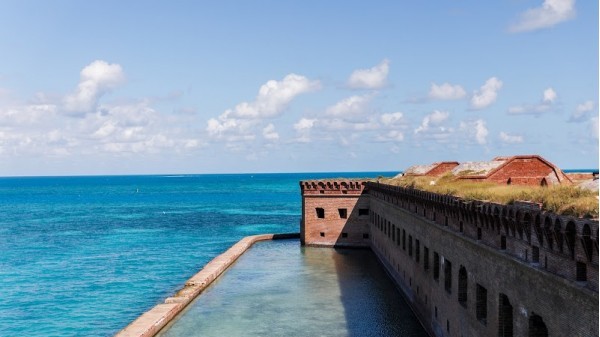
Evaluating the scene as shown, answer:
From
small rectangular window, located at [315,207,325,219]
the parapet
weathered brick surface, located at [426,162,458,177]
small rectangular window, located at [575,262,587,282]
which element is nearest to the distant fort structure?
small rectangular window, located at [575,262,587,282]

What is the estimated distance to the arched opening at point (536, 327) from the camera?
14.5 m

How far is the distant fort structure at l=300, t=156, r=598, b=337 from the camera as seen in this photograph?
12.1m

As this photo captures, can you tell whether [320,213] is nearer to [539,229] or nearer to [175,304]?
[175,304]

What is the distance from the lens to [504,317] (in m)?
16.7

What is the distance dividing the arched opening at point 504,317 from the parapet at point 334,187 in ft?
116

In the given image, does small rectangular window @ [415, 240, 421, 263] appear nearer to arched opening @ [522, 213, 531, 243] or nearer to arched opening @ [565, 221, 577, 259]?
arched opening @ [522, 213, 531, 243]

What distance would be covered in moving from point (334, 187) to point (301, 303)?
21615mm

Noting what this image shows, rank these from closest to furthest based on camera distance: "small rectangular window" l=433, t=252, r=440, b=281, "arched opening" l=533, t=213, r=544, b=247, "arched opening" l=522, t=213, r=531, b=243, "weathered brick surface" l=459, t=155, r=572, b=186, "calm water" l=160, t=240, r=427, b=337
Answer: "arched opening" l=533, t=213, r=544, b=247, "arched opening" l=522, t=213, r=531, b=243, "small rectangular window" l=433, t=252, r=440, b=281, "calm water" l=160, t=240, r=427, b=337, "weathered brick surface" l=459, t=155, r=572, b=186

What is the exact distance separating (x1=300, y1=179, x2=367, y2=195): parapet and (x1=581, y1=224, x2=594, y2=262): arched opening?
133ft

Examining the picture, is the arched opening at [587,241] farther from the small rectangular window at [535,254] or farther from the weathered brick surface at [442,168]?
the weathered brick surface at [442,168]

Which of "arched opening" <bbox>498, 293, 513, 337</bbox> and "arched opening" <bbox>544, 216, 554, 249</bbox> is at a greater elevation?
"arched opening" <bbox>544, 216, 554, 249</bbox>

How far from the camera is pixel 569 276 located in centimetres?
1227

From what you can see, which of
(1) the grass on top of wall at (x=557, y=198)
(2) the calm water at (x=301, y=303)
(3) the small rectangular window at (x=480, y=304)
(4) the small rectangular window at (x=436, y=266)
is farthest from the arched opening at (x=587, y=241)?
(2) the calm water at (x=301, y=303)

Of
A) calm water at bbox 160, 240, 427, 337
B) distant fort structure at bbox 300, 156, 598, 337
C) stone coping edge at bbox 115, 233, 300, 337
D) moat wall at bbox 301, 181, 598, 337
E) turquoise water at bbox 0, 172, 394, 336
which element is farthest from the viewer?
turquoise water at bbox 0, 172, 394, 336
